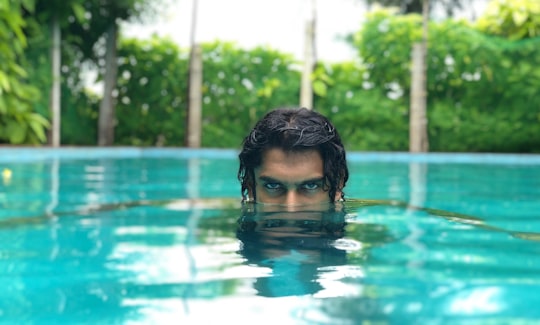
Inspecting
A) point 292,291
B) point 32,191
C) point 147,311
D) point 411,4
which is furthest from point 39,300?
point 411,4

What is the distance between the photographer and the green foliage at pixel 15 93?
11.7 metres

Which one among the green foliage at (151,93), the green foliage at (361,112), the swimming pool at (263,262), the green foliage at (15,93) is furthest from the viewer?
the green foliage at (151,93)

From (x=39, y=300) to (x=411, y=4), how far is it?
21179mm

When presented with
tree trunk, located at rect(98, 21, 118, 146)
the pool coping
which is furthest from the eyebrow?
tree trunk, located at rect(98, 21, 118, 146)

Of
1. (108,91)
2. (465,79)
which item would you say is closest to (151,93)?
(108,91)

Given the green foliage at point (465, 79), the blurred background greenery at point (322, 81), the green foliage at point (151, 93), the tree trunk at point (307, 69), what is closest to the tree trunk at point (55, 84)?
the blurred background greenery at point (322, 81)

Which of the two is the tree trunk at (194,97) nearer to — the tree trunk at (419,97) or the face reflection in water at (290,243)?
the tree trunk at (419,97)

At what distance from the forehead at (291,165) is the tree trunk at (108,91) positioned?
12.6 m

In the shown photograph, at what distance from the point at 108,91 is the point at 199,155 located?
2739 millimetres

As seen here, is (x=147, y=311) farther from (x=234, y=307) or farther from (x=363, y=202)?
(x=363, y=202)

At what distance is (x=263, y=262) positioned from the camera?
2.63m

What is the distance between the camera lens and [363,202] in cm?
450

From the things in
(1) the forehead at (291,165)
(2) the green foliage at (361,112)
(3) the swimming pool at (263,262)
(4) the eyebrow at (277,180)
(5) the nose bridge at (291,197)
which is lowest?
(3) the swimming pool at (263,262)

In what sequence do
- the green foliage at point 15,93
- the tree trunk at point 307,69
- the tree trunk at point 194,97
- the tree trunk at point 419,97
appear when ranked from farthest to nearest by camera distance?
the tree trunk at point 194,97 < the tree trunk at point 307,69 < the tree trunk at point 419,97 < the green foliage at point 15,93
